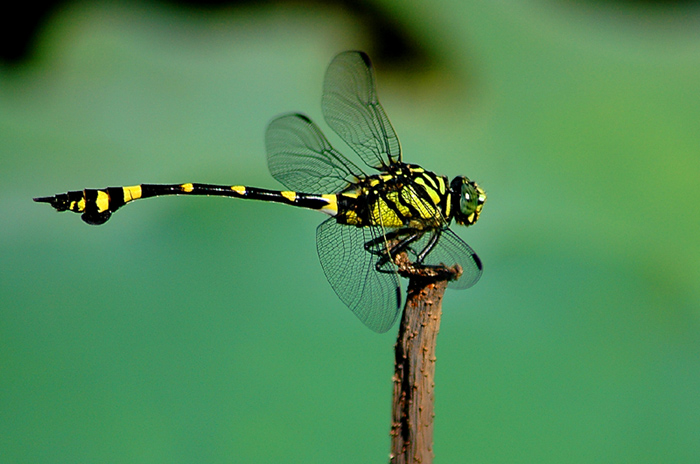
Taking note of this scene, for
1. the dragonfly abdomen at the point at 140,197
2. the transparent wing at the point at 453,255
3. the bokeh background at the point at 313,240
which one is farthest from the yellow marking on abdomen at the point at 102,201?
the transparent wing at the point at 453,255

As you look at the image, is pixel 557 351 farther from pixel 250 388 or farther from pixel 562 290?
pixel 250 388

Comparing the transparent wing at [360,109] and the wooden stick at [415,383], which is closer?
the wooden stick at [415,383]

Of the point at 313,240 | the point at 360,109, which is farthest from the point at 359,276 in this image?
the point at 313,240

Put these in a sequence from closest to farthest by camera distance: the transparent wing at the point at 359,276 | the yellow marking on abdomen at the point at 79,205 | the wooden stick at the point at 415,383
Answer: the wooden stick at the point at 415,383, the transparent wing at the point at 359,276, the yellow marking on abdomen at the point at 79,205

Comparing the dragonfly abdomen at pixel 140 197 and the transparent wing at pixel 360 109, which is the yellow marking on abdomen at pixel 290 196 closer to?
the dragonfly abdomen at pixel 140 197

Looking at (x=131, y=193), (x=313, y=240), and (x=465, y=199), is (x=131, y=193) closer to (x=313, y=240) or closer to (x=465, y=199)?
(x=313, y=240)

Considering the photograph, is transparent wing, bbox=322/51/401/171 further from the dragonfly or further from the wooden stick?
the wooden stick
